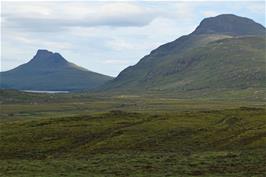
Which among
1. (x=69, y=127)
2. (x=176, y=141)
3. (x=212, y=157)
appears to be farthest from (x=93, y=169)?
(x=69, y=127)

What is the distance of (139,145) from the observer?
10294cm

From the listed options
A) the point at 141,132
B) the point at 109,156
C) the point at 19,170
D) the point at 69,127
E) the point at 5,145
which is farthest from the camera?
the point at 69,127

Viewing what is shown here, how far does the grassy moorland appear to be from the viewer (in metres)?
73.0

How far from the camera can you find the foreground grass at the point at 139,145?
2881 inches

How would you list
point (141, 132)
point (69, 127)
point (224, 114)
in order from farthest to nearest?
1. point (224, 114)
2. point (69, 127)
3. point (141, 132)

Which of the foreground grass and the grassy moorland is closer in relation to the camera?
the grassy moorland

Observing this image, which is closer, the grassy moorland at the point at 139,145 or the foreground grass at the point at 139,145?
the grassy moorland at the point at 139,145

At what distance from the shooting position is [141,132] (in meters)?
118

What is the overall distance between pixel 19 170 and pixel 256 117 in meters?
84.1

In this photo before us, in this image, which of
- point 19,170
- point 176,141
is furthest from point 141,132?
point 19,170

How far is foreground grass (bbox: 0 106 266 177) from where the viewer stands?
73.2 m

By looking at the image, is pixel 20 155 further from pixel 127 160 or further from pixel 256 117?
pixel 256 117

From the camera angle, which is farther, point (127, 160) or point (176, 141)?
point (176, 141)

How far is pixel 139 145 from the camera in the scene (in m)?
103
